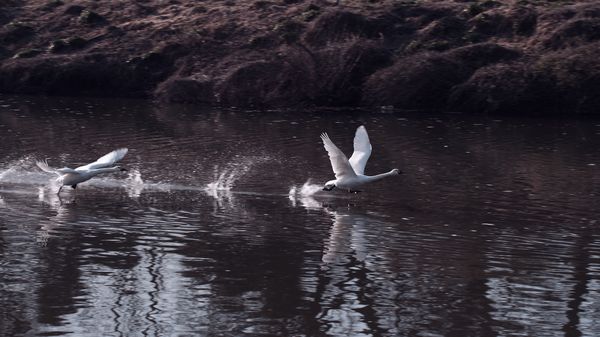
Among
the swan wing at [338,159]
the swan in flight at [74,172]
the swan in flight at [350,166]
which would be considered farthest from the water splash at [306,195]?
the swan in flight at [74,172]

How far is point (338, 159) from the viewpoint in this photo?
27281mm

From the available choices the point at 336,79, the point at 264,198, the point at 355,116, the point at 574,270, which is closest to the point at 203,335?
the point at 574,270

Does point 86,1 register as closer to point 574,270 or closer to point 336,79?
point 336,79

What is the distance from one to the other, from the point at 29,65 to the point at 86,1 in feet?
Answer: 36.4

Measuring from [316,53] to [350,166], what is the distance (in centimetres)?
2683

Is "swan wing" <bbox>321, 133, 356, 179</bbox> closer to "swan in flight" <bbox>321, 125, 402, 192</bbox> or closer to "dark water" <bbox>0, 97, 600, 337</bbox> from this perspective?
"swan in flight" <bbox>321, 125, 402, 192</bbox>

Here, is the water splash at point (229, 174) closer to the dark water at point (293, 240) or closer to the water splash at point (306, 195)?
the dark water at point (293, 240)

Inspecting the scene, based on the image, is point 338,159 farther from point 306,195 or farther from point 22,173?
point 22,173

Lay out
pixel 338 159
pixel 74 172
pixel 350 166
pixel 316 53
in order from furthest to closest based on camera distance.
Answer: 1. pixel 316 53
2. pixel 74 172
3. pixel 350 166
4. pixel 338 159

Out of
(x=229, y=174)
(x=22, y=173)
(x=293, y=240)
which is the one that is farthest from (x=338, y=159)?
(x=22, y=173)

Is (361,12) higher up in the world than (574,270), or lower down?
higher up

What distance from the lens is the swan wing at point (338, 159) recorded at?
2695 cm

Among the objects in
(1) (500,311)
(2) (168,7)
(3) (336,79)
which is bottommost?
(1) (500,311)

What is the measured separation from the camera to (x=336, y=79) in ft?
172
